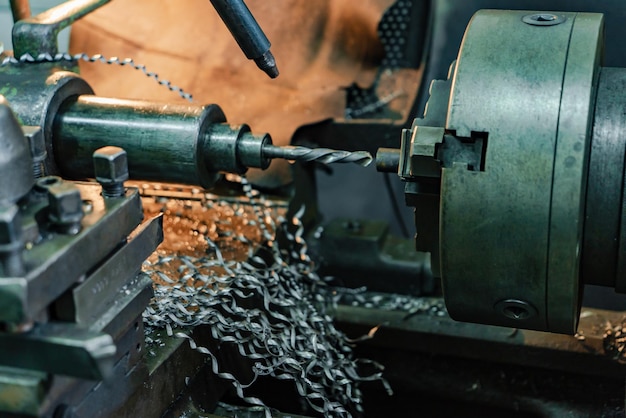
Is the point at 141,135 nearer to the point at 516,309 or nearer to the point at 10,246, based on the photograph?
the point at 10,246

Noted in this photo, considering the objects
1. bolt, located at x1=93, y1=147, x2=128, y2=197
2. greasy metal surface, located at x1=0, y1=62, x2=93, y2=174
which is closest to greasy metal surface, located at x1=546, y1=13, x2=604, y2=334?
bolt, located at x1=93, y1=147, x2=128, y2=197

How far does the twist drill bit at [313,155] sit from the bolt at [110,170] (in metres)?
0.24

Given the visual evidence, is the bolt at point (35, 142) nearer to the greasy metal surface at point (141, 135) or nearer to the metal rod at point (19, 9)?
the greasy metal surface at point (141, 135)

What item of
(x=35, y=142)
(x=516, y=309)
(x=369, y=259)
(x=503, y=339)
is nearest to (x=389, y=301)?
(x=369, y=259)

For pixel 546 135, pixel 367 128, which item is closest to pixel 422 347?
pixel 367 128

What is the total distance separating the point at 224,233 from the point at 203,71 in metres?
0.37

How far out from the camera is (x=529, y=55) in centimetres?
73

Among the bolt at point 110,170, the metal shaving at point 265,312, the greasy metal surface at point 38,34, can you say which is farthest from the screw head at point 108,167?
the greasy metal surface at point 38,34

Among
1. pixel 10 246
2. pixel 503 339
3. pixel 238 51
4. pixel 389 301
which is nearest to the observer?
pixel 10 246

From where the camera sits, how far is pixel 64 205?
64 centimetres

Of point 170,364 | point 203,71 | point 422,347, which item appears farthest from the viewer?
point 203,71

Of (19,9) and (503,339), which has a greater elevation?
(19,9)

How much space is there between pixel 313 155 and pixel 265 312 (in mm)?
249

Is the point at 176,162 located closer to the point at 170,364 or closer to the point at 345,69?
the point at 170,364
